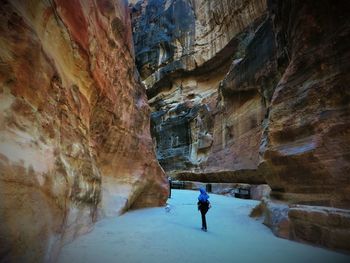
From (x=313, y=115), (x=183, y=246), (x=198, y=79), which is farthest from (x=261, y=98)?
(x=198, y=79)

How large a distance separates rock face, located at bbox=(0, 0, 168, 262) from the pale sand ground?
548 mm

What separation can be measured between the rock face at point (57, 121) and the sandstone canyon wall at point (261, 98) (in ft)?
15.9

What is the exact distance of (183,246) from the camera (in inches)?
182

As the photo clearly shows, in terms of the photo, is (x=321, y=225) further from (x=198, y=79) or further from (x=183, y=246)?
(x=198, y=79)

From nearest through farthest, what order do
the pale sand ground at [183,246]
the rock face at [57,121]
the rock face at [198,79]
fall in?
the rock face at [57,121], the pale sand ground at [183,246], the rock face at [198,79]

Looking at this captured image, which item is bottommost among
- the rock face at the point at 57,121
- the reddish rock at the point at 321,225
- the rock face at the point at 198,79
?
the reddish rock at the point at 321,225

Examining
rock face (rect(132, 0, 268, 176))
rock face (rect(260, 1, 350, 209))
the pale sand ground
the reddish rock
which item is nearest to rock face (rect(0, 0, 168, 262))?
the pale sand ground

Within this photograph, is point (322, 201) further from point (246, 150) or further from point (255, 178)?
point (246, 150)

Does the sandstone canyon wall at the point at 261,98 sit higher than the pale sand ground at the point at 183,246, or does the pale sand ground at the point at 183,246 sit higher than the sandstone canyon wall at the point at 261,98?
the sandstone canyon wall at the point at 261,98

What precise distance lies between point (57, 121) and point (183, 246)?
3500mm

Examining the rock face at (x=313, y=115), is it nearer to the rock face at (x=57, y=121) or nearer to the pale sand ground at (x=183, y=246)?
the pale sand ground at (x=183, y=246)

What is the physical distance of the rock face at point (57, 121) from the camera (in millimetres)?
2830

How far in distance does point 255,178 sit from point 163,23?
35759 mm

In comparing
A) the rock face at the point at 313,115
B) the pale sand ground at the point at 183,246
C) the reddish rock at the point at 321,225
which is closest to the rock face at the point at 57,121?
the pale sand ground at the point at 183,246
